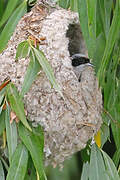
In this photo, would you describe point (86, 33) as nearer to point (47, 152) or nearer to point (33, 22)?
point (33, 22)

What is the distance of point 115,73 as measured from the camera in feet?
9.67

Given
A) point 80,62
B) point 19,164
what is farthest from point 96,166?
point 80,62

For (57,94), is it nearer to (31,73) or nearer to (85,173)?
(31,73)

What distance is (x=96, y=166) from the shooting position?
252cm

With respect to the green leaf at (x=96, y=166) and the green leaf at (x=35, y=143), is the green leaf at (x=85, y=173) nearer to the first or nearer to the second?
the green leaf at (x=96, y=166)

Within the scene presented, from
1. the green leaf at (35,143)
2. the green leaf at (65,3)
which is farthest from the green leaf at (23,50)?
the green leaf at (65,3)

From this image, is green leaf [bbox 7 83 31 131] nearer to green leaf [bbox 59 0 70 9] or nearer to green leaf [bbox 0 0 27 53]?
green leaf [bbox 0 0 27 53]

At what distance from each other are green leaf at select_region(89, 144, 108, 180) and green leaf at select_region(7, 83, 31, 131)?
0.55 meters

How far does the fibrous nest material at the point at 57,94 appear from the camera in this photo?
227 cm

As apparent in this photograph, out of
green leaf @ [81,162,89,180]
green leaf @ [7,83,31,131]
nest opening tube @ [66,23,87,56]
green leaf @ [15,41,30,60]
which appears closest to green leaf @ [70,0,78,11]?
nest opening tube @ [66,23,87,56]

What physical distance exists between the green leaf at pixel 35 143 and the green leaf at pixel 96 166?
1.16 ft

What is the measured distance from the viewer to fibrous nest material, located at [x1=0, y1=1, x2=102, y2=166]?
227cm

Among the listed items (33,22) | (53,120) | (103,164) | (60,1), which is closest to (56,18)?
(33,22)

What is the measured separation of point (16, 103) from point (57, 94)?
0.71ft
